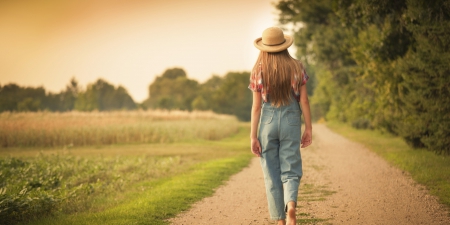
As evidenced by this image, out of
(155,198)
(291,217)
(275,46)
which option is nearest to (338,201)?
(291,217)

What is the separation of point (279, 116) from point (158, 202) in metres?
3.50

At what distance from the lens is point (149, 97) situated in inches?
3526

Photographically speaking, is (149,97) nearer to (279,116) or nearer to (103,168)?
(103,168)

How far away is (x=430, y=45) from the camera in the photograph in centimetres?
1153

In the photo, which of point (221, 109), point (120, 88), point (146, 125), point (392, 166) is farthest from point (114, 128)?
point (221, 109)

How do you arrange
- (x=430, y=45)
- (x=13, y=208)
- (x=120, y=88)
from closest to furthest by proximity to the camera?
(x=13, y=208), (x=430, y=45), (x=120, y=88)

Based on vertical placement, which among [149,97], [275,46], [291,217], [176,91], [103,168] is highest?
[176,91]

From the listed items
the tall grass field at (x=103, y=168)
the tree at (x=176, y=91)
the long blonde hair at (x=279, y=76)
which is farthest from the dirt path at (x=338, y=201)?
the tree at (x=176, y=91)

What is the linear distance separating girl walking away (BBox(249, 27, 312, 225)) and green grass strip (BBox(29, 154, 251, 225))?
205 cm

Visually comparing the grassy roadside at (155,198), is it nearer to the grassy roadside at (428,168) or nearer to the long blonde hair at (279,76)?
the long blonde hair at (279,76)

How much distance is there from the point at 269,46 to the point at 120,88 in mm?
56429

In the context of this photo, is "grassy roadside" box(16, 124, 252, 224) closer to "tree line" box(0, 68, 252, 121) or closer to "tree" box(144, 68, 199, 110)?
"tree line" box(0, 68, 252, 121)

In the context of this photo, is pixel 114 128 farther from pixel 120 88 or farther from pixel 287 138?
pixel 120 88

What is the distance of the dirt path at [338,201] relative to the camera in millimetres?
6109
